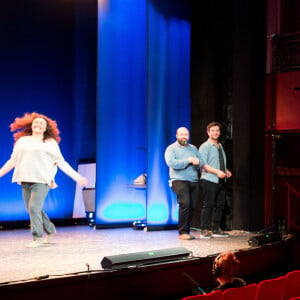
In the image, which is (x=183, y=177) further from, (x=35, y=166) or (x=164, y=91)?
(x=35, y=166)

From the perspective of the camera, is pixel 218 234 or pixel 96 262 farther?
pixel 218 234

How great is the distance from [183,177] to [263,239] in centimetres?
111

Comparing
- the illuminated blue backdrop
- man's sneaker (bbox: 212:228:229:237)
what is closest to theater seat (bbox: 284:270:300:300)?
man's sneaker (bbox: 212:228:229:237)

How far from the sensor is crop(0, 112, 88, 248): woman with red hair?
5.00 meters

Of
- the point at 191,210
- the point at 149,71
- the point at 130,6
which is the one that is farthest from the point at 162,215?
the point at 130,6

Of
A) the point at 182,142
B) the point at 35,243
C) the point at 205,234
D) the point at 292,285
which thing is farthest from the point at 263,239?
the point at 35,243

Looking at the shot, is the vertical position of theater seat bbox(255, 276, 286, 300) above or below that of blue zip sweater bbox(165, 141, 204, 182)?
below

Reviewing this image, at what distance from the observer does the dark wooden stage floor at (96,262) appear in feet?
12.1

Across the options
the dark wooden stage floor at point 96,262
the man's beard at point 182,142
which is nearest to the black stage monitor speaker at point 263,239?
the dark wooden stage floor at point 96,262

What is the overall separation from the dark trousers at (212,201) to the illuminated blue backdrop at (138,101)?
87 cm

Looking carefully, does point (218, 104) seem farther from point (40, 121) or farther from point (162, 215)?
point (40, 121)

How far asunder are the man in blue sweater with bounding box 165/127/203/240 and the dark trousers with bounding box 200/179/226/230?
0.16 m

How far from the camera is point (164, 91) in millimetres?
6863

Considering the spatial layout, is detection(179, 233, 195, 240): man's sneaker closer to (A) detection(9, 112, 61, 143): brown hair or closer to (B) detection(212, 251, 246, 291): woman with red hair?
(A) detection(9, 112, 61, 143): brown hair
